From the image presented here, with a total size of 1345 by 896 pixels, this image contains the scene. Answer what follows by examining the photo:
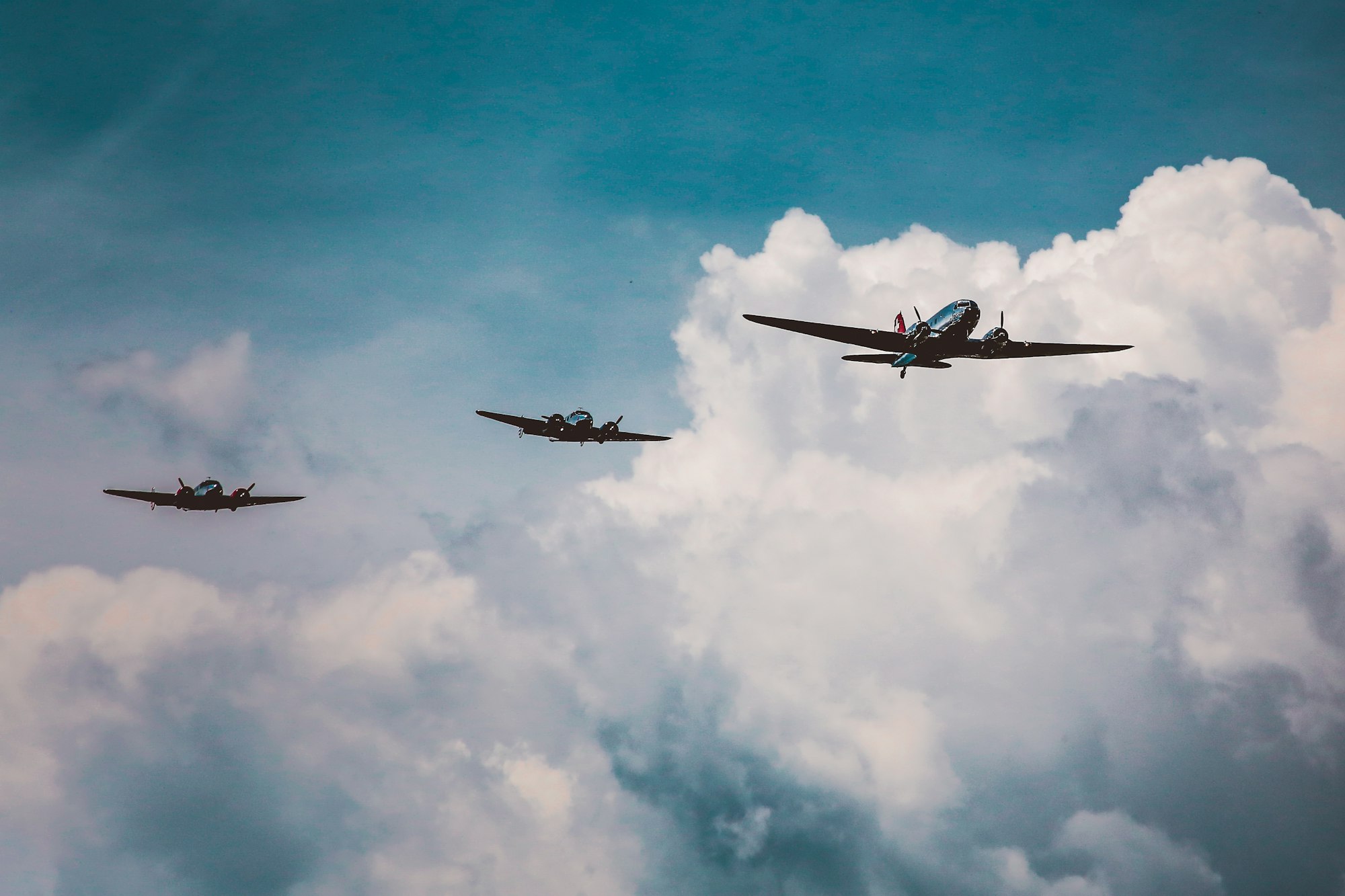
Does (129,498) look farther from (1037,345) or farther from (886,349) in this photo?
(1037,345)

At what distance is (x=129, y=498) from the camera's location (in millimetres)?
123562

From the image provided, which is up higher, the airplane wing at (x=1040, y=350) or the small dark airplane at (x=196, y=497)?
the airplane wing at (x=1040, y=350)

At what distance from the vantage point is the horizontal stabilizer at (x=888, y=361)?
86.8 metres

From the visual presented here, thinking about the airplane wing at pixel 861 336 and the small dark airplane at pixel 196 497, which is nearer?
the airplane wing at pixel 861 336

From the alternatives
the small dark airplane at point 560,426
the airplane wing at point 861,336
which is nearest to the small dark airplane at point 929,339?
the airplane wing at point 861,336

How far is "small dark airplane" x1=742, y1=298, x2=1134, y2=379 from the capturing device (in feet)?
270

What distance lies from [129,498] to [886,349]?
289ft

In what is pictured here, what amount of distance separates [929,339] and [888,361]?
17.2 ft

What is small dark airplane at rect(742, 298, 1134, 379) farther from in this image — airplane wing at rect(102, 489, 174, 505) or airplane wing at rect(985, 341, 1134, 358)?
airplane wing at rect(102, 489, 174, 505)

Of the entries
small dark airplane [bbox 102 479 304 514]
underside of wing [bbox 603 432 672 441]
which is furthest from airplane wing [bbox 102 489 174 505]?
underside of wing [bbox 603 432 672 441]

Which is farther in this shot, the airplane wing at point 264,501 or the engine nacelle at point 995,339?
the airplane wing at point 264,501

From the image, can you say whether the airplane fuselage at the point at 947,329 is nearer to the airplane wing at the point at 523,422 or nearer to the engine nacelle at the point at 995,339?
the engine nacelle at the point at 995,339

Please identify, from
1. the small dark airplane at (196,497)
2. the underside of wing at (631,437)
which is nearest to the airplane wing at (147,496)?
the small dark airplane at (196,497)

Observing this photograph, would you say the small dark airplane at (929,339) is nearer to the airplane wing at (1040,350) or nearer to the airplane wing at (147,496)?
the airplane wing at (1040,350)
